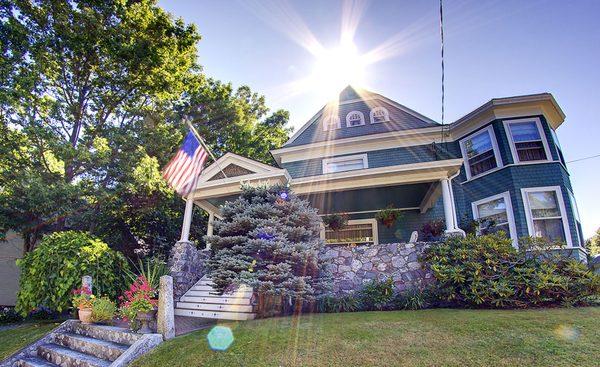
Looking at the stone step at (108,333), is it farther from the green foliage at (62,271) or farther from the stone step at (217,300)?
the stone step at (217,300)

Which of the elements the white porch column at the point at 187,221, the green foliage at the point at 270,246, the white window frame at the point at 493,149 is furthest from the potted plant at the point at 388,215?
the white porch column at the point at 187,221

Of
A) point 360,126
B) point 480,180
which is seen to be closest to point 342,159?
point 360,126

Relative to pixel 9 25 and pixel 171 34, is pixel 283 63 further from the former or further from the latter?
pixel 9 25

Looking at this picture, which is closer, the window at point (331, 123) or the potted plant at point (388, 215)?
the potted plant at point (388, 215)

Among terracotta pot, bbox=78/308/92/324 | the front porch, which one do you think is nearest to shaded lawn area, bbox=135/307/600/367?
terracotta pot, bbox=78/308/92/324

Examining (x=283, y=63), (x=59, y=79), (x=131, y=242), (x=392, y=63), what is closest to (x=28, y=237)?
(x=131, y=242)

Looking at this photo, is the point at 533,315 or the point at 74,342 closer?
the point at 533,315

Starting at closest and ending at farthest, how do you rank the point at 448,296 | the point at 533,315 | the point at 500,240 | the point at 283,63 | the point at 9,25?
the point at 533,315 → the point at 448,296 → the point at 500,240 → the point at 283,63 → the point at 9,25

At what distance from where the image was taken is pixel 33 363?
19.3 ft

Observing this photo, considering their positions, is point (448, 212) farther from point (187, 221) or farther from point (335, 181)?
A: point (187, 221)

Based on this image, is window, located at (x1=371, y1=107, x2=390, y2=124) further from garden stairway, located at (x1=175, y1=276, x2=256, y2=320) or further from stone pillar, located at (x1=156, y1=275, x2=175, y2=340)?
stone pillar, located at (x1=156, y1=275, x2=175, y2=340)

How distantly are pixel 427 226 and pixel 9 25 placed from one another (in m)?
16.5

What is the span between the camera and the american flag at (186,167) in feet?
26.2

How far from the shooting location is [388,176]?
9039mm
